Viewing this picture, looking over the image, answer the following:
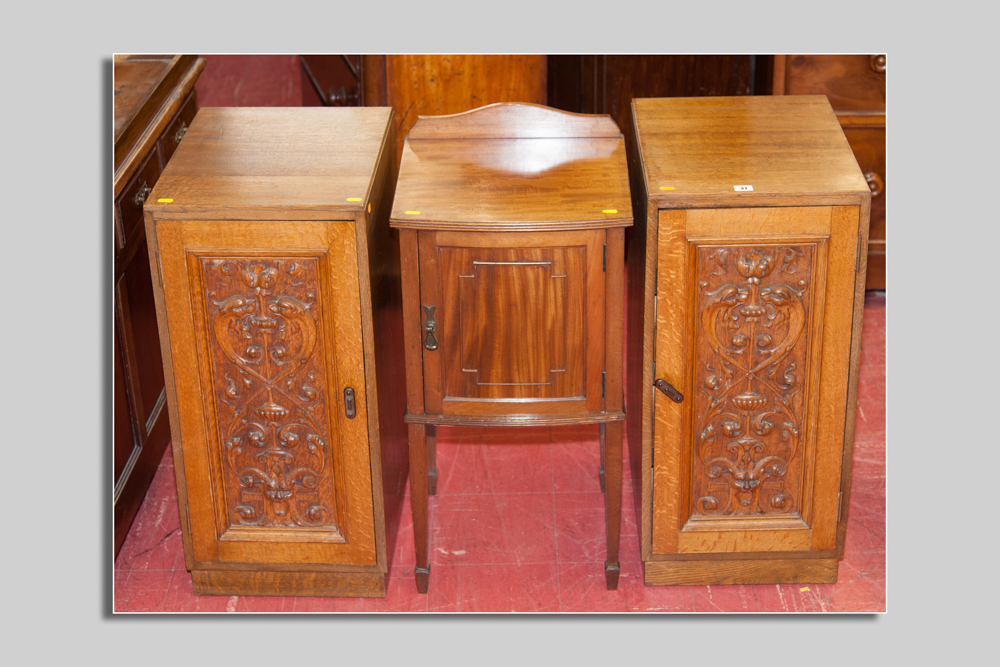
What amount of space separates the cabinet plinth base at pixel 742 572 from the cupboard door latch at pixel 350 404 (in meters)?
1.05

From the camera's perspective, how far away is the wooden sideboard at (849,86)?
192 inches

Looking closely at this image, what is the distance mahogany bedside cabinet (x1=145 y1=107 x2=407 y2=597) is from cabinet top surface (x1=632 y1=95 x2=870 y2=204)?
0.83m

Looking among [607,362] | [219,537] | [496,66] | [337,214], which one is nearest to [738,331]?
[607,362]

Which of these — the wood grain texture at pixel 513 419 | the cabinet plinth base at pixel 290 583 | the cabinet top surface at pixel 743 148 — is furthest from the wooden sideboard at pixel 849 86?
the cabinet plinth base at pixel 290 583

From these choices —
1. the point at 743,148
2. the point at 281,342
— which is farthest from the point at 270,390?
the point at 743,148

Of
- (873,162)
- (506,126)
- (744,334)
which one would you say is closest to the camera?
(744,334)

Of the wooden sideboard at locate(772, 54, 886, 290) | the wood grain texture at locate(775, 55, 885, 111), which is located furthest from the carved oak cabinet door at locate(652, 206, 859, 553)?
the wood grain texture at locate(775, 55, 885, 111)

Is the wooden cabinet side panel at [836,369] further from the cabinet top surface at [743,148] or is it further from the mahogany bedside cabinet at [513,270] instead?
the mahogany bedside cabinet at [513,270]

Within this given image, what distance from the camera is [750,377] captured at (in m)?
3.53

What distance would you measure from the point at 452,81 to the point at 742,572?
2.45 meters

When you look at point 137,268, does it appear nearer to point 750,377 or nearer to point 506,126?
point 506,126

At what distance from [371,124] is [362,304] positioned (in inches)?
27.9

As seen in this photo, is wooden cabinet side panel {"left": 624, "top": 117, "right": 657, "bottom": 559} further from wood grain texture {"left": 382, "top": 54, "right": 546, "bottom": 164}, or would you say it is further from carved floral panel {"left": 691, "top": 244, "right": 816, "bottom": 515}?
wood grain texture {"left": 382, "top": 54, "right": 546, "bottom": 164}

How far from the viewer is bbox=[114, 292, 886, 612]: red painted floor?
12.5 ft
